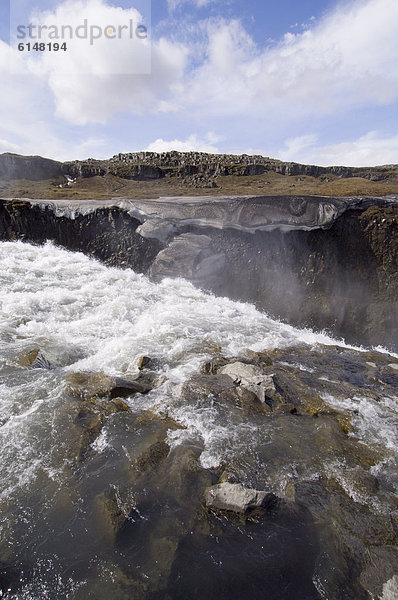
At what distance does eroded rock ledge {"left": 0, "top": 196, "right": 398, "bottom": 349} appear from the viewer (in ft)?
35.0

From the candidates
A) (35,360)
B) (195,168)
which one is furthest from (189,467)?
(195,168)

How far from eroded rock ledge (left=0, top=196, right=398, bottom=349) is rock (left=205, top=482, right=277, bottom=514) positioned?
7738mm

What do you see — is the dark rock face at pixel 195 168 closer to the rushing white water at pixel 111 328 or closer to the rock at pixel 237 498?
the rushing white water at pixel 111 328

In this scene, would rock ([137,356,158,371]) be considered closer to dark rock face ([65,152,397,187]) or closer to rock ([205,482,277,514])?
rock ([205,482,277,514])

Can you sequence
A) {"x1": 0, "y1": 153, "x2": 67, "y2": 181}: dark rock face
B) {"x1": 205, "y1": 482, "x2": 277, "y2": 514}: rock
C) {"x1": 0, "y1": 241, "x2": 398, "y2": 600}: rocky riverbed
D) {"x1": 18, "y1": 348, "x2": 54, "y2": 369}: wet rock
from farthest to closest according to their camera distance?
1. {"x1": 0, "y1": 153, "x2": 67, "y2": 181}: dark rock face
2. {"x1": 18, "y1": 348, "x2": 54, "y2": 369}: wet rock
3. {"x1": 205, "y1": 482, "x2": 277, "y2": 514}: rock
4. {"x1": 0, "y1": 241, "x2": 398, "y2": 600}: rocky riverbed

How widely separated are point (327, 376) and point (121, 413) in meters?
4.12

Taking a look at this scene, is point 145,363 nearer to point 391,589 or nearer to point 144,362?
point 144,362

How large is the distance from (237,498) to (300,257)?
8840mm

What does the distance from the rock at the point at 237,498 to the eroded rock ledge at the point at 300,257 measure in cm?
774

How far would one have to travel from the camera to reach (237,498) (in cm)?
330

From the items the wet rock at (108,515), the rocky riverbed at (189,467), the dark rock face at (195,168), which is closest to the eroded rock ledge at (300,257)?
the rocky riverbed at (189,467)

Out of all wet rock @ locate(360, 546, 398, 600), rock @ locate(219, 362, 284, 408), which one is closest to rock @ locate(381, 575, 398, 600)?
wet rock @ locate(360, 546, 398, 600)

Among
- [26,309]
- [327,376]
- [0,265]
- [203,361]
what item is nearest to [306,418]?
[327,376]

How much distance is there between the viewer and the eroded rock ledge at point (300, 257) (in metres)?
10.7
